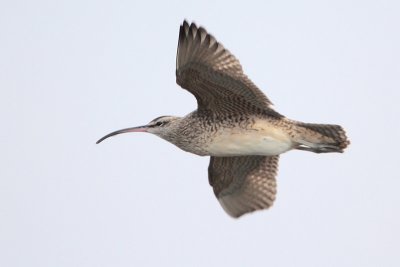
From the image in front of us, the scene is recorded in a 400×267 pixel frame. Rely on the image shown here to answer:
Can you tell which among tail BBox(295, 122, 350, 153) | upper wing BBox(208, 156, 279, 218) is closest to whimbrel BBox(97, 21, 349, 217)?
tail BBox(295, 122, 350, 153)

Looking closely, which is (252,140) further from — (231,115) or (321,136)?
(321,136)

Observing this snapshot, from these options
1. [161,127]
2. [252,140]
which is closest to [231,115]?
[252,140]

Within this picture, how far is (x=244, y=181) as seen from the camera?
11.8 m

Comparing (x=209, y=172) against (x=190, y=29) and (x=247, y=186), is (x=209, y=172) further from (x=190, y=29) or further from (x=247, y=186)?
(x=190, y=29)

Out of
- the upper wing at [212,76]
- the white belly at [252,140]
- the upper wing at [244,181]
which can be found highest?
the upper wing at [212,76]

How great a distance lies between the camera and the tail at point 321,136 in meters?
10.3

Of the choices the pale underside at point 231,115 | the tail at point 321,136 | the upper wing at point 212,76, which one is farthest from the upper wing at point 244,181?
the upper wing at point 212,76

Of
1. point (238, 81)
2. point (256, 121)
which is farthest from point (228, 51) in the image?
point (256, 121)

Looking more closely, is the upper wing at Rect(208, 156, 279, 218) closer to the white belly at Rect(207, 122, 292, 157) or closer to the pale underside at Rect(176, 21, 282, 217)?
the pale underside at Rect(176, 21, 282, 217)

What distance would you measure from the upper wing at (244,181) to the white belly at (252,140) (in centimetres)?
127

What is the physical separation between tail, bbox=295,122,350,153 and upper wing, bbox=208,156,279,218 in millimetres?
1232

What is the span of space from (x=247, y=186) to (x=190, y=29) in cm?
302

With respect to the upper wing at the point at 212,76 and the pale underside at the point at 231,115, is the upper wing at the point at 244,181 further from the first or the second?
the upper wing at the point at 212,76

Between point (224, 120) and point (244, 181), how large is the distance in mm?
1621
